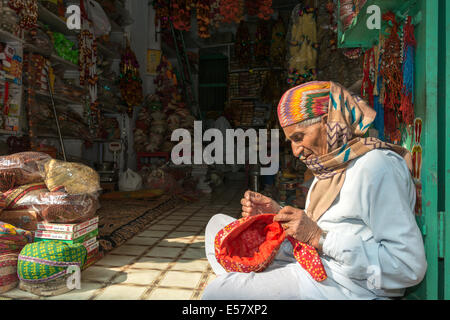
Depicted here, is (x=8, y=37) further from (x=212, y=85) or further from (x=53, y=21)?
(x=212, y=85)

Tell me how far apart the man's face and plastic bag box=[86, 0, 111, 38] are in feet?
14.5

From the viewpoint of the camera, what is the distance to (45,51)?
345cm

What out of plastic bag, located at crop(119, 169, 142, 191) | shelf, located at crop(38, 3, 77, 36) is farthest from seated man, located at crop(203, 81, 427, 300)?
plastic bag, located at crop(119, 169, 142, 191)

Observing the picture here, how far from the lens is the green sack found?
5.25 feet

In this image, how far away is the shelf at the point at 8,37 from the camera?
9.14ft

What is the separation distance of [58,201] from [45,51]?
2.43m

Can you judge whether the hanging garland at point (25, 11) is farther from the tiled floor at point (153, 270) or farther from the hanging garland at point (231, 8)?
the hanging garland at point (231, 8)

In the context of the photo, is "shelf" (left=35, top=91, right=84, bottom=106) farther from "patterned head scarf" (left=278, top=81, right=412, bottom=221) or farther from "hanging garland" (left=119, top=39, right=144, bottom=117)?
"patterned head scarf" (left=278, top=81, right=412, bottom=221)

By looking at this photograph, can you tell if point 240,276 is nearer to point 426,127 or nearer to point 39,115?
point 426,127

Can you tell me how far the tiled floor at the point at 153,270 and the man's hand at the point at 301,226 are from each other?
89cm

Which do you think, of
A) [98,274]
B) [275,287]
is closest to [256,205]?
[275,287]

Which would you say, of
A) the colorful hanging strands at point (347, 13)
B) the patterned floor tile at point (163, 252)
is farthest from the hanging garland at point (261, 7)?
the patterned floor tile at point (163, 252)

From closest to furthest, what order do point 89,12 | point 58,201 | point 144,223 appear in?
point 58,201 < point 144,223 < point 89,12
